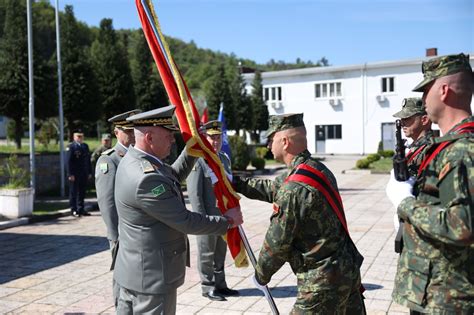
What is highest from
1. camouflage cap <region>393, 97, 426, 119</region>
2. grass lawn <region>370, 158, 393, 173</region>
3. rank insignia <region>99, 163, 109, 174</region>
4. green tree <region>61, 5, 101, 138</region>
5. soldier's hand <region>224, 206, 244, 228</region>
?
green tree <region>61, 5, 101, 138</region>

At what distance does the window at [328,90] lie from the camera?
4166 cm

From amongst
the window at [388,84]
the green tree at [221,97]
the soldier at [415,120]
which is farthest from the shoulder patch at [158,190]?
the window at [388,84]

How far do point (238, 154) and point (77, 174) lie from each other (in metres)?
11.7

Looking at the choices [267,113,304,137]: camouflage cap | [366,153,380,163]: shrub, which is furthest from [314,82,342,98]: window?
[267,113,304,137]: camouflage cap

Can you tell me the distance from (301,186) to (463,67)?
1.13 m

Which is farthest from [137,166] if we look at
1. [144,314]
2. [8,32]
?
[8,32]

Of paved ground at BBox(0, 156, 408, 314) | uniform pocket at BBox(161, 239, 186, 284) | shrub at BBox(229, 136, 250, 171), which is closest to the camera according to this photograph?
uniform pocket at BBox(161, 239, 186, 284)

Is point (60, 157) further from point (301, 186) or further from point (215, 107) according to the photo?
point (215, 107)

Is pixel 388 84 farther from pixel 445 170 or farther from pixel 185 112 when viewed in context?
pixel 445 170

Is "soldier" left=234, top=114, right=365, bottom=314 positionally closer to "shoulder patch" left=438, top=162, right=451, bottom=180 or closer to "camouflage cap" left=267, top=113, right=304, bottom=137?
"camouflage cap" left=267, top=113, right=304, bottom=137

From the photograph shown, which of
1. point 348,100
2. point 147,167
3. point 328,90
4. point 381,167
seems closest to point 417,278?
point 147,167

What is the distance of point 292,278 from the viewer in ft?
22.1

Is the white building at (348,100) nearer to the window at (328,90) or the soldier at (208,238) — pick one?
the window at (328,90)

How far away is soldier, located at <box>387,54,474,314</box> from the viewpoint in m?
2.31
